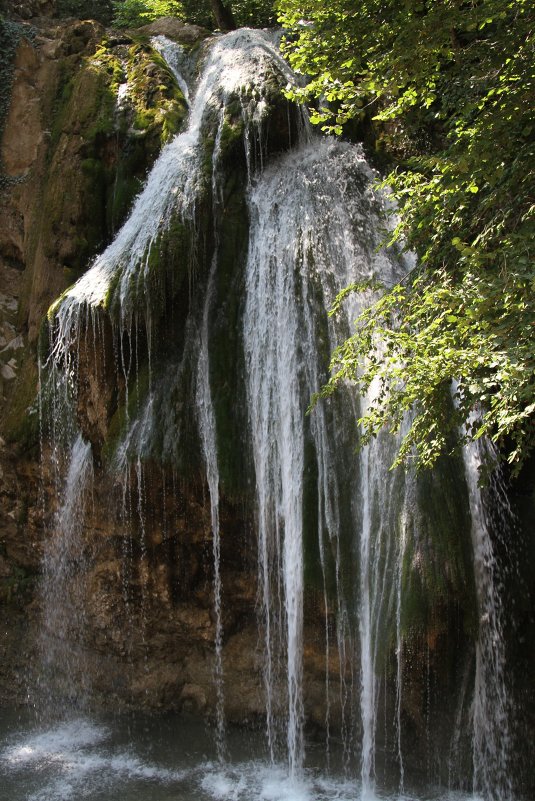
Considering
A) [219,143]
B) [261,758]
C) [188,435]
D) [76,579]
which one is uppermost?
[219,143]

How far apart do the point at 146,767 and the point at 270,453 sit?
318 centimetres

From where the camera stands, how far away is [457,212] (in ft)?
19.8

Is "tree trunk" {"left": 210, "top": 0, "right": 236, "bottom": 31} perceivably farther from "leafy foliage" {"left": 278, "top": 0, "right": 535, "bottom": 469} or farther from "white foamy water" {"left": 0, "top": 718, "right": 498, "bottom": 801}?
"white foamy water" {"left": 0, "top": 718, "right": 498, "bottom": 801}

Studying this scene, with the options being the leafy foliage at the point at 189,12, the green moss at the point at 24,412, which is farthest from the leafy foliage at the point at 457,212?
the leafy foliage at the point at 189,12

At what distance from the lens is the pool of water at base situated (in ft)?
22.5

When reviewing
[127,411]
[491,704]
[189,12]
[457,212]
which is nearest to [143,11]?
[189,12]

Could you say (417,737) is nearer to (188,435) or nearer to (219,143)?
(188,435)

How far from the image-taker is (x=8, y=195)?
37.0 ft

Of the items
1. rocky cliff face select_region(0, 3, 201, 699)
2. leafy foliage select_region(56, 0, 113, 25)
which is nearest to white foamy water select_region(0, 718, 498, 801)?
rocky cliff face select_region(0, 3, 201, 699)

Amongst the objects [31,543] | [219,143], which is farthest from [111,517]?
[219,143]

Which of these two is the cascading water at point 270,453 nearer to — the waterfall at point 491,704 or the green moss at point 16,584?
the waterfall at point 491,704

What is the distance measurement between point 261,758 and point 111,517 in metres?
2.82

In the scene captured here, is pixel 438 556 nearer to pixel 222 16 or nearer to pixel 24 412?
pixel 24 412

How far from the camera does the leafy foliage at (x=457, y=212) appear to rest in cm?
489
